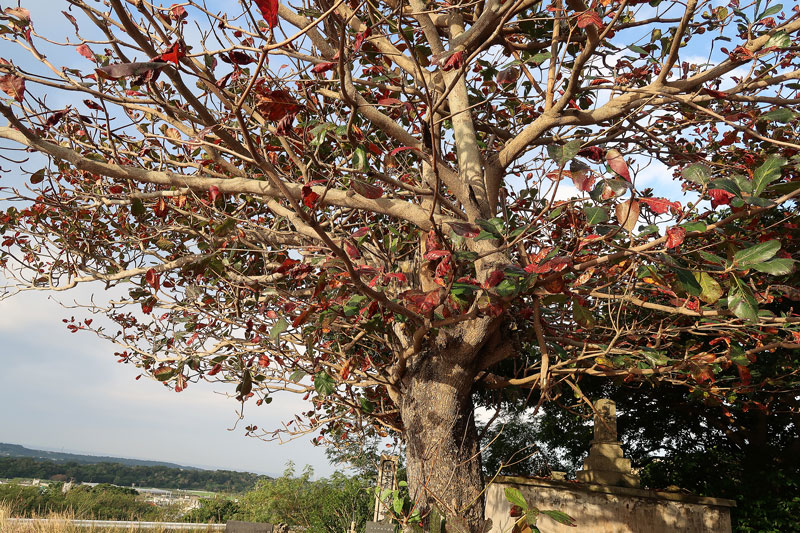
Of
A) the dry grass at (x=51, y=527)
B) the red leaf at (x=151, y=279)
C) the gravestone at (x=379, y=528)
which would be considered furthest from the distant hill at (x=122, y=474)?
the red leaf at (x=151, y=279)

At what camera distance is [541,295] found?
9.01ft

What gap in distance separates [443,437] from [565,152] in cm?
204

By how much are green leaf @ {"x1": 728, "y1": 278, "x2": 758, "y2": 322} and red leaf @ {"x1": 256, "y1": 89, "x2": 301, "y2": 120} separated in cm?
188

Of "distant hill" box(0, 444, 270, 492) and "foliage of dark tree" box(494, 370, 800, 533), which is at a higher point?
"foliage of dark tree" box(494, 370, 800, 533)

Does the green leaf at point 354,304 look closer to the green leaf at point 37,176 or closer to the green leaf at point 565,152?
the green leaf at point 565,152

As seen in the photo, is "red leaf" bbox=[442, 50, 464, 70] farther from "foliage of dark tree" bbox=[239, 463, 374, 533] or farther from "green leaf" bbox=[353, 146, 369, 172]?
"foliage of dark tree" bbox=[239, 463, 374, 533]

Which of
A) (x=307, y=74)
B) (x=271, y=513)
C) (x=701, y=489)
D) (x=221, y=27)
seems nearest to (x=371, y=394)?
(x=307, y=74)

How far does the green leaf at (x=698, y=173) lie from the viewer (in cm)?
193

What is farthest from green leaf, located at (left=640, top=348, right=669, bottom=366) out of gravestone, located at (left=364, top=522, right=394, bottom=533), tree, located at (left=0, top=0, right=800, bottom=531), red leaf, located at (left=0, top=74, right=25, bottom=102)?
red leaf, located at (left=0, top=74, right=25, bottom=102)

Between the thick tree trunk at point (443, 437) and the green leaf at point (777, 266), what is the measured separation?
2034 millimetres

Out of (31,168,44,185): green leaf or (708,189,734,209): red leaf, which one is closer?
(708,189,734,209): red leaf

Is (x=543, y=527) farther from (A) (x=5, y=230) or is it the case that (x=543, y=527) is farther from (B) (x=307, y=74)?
(A) (x=5, y=230)

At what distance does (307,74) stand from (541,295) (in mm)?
2095

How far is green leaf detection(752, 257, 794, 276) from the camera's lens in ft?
5.99
